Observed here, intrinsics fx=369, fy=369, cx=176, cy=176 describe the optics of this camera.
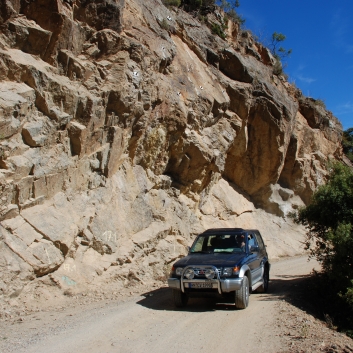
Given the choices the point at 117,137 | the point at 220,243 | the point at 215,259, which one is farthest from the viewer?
the point at 117,137

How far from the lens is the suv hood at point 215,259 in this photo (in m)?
7.68

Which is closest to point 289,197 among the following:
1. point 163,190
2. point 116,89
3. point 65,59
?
point 163,190

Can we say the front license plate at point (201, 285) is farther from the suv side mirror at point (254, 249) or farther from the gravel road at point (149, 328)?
the suv side mirror at point (254, 249)

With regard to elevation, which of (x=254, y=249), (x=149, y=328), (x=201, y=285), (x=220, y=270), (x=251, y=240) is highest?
(x=251, y=240)

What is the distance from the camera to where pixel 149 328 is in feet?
21.4

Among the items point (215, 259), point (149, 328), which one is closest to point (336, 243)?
point (215, 259)

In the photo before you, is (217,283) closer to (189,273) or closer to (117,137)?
(189,273)

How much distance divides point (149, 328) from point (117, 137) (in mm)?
7377

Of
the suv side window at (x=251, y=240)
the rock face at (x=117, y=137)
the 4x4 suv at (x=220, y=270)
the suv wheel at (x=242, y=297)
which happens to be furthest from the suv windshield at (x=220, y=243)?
the rock face at (x=117, y=137)

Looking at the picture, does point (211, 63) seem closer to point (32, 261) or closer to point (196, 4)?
point (196, 4)

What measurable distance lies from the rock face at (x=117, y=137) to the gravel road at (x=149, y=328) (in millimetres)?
1804

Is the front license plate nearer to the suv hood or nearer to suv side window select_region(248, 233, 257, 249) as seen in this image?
the suv hood

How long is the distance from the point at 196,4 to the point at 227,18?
102 inches

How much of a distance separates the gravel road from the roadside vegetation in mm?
1742
